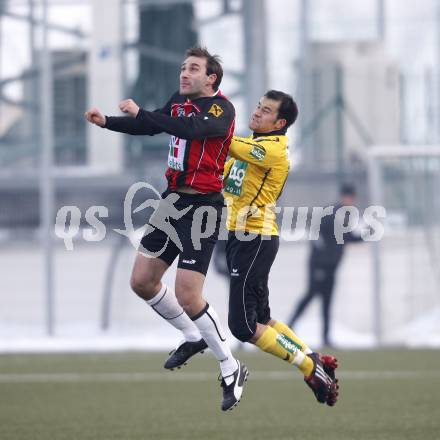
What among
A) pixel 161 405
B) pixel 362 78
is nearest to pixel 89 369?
pixel 161 405

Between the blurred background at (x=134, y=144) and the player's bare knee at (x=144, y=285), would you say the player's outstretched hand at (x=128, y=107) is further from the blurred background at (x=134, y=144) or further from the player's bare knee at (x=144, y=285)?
the blurred background at (x=134, y=144)

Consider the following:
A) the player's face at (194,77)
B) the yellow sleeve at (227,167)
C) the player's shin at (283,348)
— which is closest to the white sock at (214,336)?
the player's shin at (283,348)

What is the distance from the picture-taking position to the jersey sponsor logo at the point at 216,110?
24.3 feet

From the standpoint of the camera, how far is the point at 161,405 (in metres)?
10.7

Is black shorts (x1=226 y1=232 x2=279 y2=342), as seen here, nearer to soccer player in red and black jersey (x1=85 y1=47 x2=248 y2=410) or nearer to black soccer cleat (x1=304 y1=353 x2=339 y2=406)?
soccer player in red and black jersey (x1=85 y1=47 x2=248 y2=410)

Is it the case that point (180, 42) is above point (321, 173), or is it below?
above

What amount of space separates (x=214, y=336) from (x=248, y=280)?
442mm

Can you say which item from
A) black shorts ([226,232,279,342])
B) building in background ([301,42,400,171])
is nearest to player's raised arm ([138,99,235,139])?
black shorts ([226,232,279,342])

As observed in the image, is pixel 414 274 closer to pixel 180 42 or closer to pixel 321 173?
pixel 321 173

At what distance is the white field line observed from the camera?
12.1 metres

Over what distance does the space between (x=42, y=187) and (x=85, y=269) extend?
131cm

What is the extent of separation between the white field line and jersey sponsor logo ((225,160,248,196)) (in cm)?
467

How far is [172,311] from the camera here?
798cm

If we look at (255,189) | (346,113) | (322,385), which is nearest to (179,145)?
(255,189)
